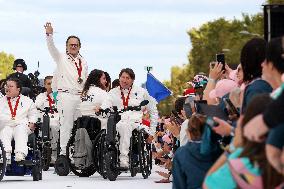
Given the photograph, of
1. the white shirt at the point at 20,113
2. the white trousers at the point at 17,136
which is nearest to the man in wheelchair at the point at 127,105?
the white shirt at the point at 20,113

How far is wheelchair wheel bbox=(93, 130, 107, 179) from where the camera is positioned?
19.1 m

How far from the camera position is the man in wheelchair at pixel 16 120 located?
18547mm

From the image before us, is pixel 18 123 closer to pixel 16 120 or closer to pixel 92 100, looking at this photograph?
pixel 16 120

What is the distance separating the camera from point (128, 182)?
18.2 metres

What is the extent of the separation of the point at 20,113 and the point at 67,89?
4.59ft

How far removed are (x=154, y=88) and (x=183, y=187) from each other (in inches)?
A: 587

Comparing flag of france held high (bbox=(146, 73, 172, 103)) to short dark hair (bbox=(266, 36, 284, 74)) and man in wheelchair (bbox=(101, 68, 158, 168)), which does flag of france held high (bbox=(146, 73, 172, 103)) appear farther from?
short dark hair (bbox=(266, 36, 284, 74))

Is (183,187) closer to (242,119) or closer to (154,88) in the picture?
(242,119)

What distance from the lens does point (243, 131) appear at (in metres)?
6.13

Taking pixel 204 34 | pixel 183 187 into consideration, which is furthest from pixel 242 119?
pixel 204 34

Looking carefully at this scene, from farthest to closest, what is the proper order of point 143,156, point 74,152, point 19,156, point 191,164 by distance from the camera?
point 74,152 → point 143,156 → point 19,156 → point 191,164

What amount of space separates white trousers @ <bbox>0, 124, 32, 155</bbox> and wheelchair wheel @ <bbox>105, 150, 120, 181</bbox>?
1397 mm

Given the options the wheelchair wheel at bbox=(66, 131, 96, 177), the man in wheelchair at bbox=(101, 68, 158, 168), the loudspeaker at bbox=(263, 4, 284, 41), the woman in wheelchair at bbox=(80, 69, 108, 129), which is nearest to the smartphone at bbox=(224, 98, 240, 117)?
the man in wheelchair at bbox=(101, 68, 158, 168)

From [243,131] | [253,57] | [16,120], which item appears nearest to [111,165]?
[16,120]
